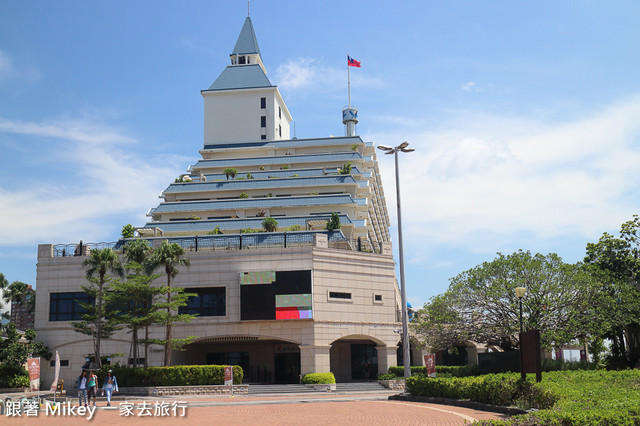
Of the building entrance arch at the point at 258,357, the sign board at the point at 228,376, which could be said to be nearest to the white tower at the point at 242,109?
the building entrance arch at the point at 258,357

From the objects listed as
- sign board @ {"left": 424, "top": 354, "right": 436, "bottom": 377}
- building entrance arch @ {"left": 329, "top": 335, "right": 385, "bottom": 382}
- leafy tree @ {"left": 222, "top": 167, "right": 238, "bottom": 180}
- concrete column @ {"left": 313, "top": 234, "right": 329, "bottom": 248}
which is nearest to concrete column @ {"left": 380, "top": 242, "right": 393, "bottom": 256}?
concrete column @ {"left": 313, "top": 234, "right": 329, "bottom": 248}

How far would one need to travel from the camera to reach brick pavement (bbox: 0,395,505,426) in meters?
21.8

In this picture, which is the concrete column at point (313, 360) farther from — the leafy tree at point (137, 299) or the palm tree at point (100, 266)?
the palm tree at point (100, 266)

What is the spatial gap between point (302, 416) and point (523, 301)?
20.2m

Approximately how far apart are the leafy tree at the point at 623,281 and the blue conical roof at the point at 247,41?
54.6 metres

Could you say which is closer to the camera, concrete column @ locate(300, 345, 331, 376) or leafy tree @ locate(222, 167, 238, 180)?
concrete column @ locate(300, 345, 331, 376)

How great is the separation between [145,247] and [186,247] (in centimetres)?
775

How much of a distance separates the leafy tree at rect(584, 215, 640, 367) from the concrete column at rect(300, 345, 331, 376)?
19.3 m

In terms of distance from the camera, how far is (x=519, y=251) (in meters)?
40.3

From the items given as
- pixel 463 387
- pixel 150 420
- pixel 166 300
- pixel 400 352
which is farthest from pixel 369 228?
pixel 150 420

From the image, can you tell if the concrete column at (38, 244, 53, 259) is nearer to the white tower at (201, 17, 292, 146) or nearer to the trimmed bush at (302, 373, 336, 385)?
the trimmed bush at (302, 373, 336, 385)

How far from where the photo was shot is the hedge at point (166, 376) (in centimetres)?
3959

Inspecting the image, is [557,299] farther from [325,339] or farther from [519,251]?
[325,339]

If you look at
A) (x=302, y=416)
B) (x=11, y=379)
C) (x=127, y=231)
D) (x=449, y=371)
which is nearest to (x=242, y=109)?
(x=127, y=231)
